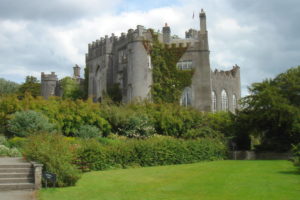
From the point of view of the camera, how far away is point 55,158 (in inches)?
502

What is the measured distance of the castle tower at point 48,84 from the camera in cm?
6253

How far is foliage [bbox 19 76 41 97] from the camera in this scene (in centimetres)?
6381

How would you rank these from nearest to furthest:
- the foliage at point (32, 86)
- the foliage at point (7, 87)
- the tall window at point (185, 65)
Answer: the tall window at point (185, 65), the foliage at point (32, 86), the foliage at point (7, 87)

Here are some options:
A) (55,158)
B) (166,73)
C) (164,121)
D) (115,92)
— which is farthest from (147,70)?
(55,158)

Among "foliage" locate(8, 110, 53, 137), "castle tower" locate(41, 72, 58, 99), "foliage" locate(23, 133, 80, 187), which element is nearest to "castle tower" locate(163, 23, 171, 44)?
"foliage" locate(8, 110, 53, 137)

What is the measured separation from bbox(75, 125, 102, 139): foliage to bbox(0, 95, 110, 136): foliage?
0.69 m

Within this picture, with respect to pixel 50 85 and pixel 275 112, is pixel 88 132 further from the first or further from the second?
pixel 50 85

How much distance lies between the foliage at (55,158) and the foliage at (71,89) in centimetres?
4150

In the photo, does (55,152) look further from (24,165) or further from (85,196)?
(85,196)

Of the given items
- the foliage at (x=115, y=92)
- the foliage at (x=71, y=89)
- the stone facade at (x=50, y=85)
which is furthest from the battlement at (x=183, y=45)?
the stone facade at (x=50, y=85)

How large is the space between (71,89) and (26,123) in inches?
1353

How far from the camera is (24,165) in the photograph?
1301 centimetres

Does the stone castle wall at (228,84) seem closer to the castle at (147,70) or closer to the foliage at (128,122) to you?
the castle at (147,70)

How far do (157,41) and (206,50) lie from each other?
6.01 metres
